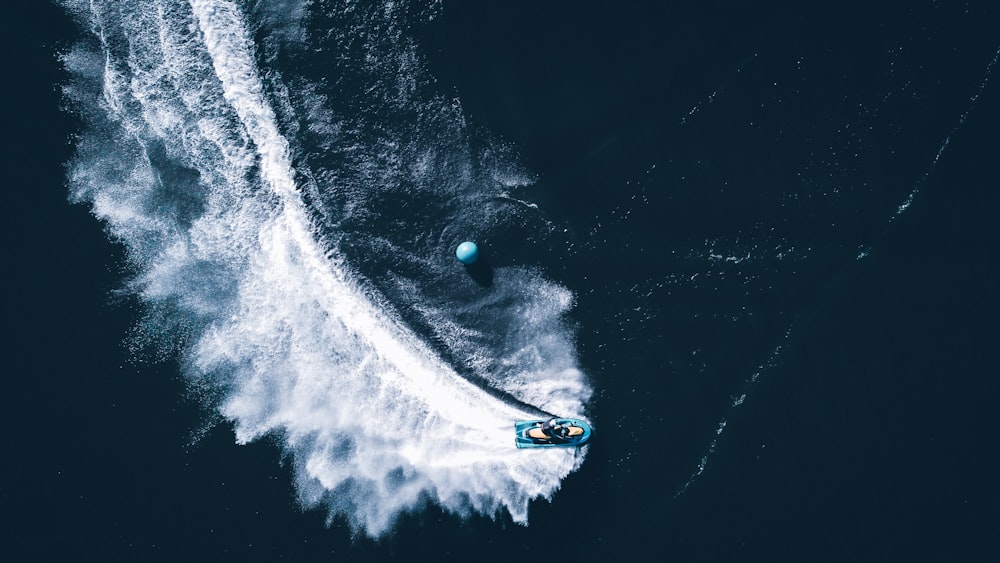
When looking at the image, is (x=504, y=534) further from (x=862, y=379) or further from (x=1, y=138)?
(x=1, y=138)

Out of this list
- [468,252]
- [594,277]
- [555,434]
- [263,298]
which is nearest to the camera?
[468,252]

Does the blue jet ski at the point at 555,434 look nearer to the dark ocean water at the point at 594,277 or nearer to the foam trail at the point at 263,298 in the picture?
the foam trail at the point at 263,298

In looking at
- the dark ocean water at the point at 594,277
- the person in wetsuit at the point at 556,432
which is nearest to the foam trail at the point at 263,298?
the dark ocean water at the point at 594,277

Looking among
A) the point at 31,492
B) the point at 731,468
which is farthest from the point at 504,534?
the point at 31,492

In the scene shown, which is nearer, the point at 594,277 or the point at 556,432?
the point at 556,432

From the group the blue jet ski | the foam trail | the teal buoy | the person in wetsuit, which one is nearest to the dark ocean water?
the foam trail

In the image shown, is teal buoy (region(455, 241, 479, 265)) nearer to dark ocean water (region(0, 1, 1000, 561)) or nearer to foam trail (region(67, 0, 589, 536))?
dark ocean water (region(0, 1, 1000, 561))

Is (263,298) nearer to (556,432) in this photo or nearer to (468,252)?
(468,252)

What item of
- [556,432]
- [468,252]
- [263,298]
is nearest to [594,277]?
[468,252]
